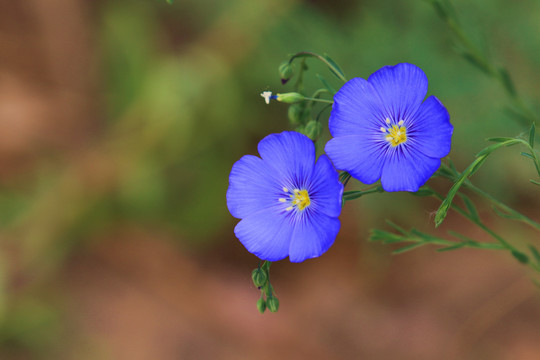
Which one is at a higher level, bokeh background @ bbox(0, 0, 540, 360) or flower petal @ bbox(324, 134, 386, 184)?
bokeh background @ bbox(0, 0, 540, 360)

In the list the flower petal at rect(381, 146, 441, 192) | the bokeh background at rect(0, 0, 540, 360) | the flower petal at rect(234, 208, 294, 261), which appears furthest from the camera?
the bokeh background at rect(0, 0, 540, 360)

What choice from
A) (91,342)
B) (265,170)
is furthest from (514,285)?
(91,342)

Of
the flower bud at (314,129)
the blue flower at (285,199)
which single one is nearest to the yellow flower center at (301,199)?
the blue flower at (285,199)

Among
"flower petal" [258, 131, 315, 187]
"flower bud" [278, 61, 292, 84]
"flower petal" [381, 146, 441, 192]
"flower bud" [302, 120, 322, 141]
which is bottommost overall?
"flower petal" [381, 146, 441, 192]

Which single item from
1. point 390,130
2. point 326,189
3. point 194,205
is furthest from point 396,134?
point 194,205

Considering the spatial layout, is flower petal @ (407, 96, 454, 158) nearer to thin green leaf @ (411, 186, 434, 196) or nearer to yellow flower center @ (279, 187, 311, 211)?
thin green leaf @ (411, 186, 434, 196)

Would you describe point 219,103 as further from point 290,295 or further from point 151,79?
point 290,295

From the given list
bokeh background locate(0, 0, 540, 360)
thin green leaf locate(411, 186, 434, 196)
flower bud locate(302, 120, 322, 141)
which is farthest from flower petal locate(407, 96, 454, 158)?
bokeh background locate(0, 0, 540, 360)
